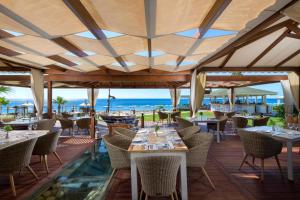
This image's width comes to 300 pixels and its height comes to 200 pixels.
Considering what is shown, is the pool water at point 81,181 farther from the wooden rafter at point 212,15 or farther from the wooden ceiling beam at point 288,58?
the wooden ceiling beam at point 288,58

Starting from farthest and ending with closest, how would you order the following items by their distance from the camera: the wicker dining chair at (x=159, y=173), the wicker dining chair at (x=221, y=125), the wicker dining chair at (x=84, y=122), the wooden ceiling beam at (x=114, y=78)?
the wooden ceiling beam at (x=114, y=78) < the wicker dining chair at (x=84, y=122) < the wicker dining chair at (x=221, y=125) < the wicker dining chair at (x=159, y=173)

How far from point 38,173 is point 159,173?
282 centimetres

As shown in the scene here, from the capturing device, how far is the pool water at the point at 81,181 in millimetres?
Result: 3203

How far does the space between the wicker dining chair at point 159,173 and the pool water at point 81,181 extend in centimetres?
105

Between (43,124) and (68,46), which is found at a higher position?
(68,46)

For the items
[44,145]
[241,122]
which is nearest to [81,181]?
[44,145]

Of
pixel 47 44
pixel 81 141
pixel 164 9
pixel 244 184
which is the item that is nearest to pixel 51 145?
pixel 47 44

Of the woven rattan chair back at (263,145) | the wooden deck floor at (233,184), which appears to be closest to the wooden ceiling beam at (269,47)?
the wooden deck floor at (233,184)

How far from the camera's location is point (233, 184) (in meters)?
3.41

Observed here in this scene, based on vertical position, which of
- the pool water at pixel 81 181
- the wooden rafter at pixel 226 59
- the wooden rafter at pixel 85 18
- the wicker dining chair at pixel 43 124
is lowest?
the pool water at pixel 81 181

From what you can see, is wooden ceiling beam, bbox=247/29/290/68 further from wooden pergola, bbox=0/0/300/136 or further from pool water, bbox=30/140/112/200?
pool water, bbox=30/140/112/200

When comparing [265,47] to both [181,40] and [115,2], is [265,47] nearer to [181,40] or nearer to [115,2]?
[181,40]

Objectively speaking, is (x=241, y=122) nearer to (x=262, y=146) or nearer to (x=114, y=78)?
(x=262, y=146)

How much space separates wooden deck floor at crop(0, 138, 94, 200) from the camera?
10.5 feet
